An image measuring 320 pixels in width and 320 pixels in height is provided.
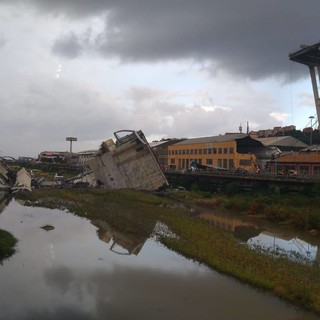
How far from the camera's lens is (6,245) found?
2112 centimetres

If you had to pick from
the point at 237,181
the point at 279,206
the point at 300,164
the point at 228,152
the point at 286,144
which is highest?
the point at 286,144

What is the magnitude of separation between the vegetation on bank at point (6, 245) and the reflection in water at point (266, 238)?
14090 mm

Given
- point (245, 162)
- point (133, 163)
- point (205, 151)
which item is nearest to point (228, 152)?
point (245, 162)

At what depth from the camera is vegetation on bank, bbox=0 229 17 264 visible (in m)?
20.0

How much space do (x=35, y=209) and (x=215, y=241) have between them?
916 inches

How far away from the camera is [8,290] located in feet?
49.4

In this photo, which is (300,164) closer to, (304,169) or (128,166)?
(304,169)

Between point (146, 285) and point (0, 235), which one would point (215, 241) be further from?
point (0, 235)

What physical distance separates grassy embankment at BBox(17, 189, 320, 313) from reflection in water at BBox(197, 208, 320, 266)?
165cm

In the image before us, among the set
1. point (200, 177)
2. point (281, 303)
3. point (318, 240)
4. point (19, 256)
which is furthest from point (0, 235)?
point (200, 177)

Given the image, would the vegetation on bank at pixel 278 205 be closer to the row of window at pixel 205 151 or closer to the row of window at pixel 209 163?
the row of window at pixel 209 163

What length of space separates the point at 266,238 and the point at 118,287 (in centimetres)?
1534

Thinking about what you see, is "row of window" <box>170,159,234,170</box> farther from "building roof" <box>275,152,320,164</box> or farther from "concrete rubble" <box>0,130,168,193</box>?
"concrete rubble" <box>0,130,168,193</box>

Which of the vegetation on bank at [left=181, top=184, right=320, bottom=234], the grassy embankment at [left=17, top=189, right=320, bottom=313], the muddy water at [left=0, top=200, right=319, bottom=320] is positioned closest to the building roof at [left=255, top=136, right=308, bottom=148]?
the vegetation on bank at [left=181, top=184, right=320, bottom=234]
